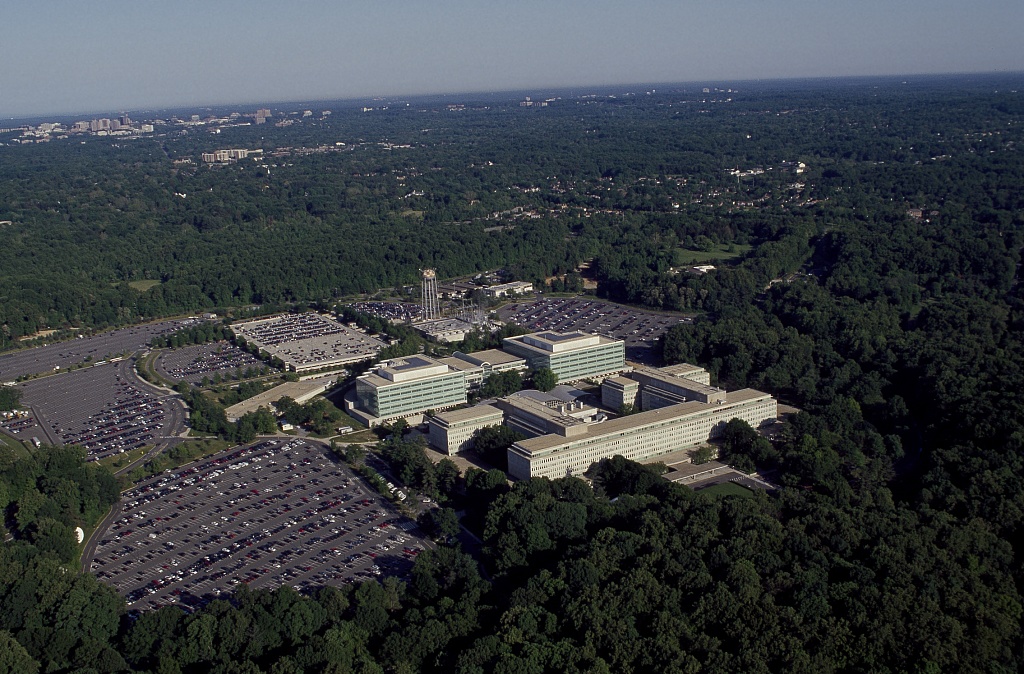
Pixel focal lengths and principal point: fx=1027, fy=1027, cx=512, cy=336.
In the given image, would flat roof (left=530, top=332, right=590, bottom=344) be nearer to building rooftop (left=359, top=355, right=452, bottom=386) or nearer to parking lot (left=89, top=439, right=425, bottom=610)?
building rooftop (left=359, top=355, right=452, bottom=386)

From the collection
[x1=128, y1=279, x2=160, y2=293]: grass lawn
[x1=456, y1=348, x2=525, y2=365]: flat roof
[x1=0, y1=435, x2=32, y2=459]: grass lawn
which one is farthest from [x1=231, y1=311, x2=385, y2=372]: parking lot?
[x1=128, y1=279, x2=160, y2=293]: grass lawn

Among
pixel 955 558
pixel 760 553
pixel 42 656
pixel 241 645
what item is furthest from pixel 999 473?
pixel 42 656

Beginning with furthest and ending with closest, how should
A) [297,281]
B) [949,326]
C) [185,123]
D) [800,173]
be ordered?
[185,123]
[800,173]
[297,281]
[949,326]

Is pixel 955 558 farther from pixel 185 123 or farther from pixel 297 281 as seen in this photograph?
pixel 185 123

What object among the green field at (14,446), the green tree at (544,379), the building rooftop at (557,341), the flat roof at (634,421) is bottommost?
the green field at (14,446)

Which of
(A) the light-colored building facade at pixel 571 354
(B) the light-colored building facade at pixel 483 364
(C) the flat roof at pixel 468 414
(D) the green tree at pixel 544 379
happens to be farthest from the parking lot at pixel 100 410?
(A) the light-colored building facade at pixel 571 354

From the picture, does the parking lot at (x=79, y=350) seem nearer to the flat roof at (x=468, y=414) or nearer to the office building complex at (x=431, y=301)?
the office building complex at (x=431, y=301)
